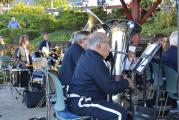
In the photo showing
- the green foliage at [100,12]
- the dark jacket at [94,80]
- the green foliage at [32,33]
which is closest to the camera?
the dark jacket at [94,80]

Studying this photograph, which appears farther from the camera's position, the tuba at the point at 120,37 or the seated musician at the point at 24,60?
the seated musician at the point at 24,60

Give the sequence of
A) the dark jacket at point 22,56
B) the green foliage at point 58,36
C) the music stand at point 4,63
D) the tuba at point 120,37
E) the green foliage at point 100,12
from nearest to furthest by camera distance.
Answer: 1. the tuba at point 120,37
2. the dark jacket at point 22,56
3. the music stand at point 4,63
4. the green foliage at point 100,12
5. the green foliage at point 58,36

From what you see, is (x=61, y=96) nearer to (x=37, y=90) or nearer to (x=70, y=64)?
(x=70, y=64)

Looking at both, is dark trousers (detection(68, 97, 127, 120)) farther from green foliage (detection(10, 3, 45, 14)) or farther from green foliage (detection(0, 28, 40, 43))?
green foliage (detection(10, 3, 45, 14))

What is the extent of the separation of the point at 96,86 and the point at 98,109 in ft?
0.77

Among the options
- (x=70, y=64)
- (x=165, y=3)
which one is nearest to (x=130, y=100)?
(x=70, y=64)

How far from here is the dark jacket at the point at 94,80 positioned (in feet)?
14.9

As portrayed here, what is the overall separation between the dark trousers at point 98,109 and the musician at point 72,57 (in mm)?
894

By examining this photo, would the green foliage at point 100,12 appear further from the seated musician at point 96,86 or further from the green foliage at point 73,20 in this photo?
the seated musician at point 96,86

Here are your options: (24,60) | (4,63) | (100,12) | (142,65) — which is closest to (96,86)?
(142,65)

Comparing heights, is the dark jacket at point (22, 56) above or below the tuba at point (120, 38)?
below

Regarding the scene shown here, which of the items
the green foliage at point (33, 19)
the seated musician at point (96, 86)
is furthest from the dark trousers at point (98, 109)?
the green foliage at point (33, 19)

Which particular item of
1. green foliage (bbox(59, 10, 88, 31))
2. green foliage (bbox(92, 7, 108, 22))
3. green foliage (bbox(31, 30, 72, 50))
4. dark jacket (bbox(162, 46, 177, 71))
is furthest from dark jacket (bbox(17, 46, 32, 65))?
green foliage (bbox(59, 10, 88, 31))

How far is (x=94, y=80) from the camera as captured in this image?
4609 mm
